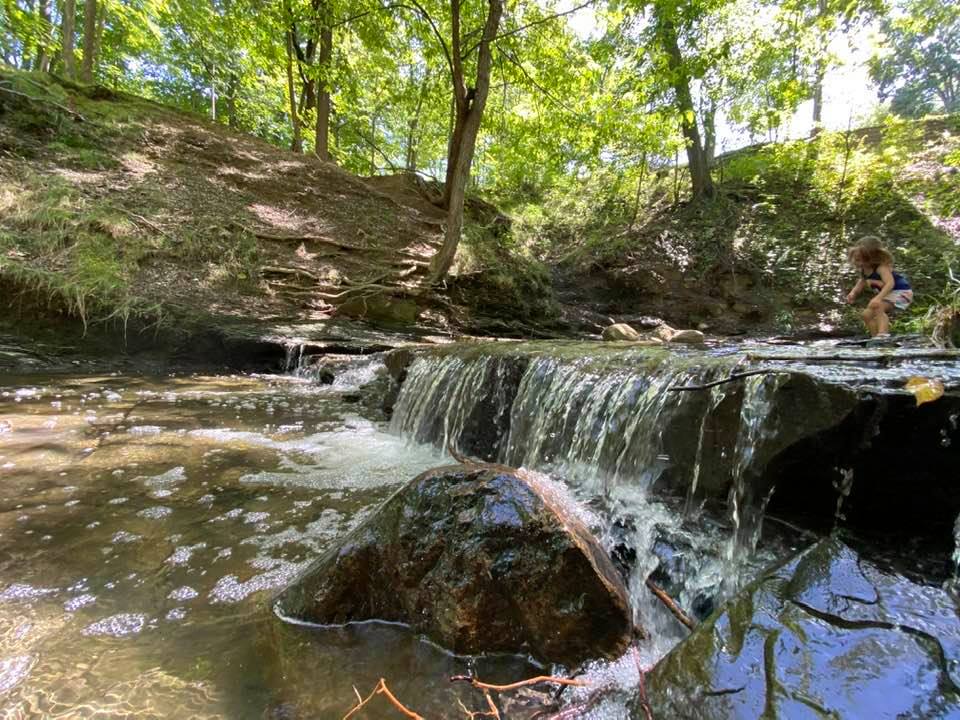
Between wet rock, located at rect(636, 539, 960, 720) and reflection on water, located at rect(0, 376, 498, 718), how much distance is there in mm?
660

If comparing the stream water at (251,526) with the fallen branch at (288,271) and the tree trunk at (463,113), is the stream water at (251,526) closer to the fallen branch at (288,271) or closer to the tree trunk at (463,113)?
the fallen branch at (288,271)

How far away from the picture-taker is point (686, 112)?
1026cm

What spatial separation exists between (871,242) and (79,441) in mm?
9083

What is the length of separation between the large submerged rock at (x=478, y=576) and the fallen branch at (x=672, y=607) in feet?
0.66

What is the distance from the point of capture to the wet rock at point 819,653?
4.37ft

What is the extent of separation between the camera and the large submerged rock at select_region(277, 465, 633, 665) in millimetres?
1854

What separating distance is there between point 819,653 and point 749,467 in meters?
1.27

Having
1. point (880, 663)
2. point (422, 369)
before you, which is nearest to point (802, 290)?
point (422, 369)

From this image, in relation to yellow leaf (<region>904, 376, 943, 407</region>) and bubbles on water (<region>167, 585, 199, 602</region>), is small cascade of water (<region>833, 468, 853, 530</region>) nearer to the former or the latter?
yellow leaf (<region>904, 376, 943, 407</region>)

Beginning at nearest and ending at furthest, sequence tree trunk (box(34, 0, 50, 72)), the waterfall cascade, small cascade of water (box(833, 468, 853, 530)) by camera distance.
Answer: the waterfall cascade, small cascade of water (box(833, 468, 853, 530)), tree trunk (box(34, 0, 50, 72))

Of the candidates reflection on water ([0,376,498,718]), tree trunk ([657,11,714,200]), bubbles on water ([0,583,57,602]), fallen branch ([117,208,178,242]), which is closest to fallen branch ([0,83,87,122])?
fallen branch ([117,208,178,242])

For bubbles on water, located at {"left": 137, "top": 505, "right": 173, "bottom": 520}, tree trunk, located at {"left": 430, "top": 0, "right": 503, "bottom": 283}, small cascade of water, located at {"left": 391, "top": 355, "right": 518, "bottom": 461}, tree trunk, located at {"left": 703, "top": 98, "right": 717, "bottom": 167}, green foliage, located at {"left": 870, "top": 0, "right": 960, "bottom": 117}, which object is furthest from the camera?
green foliage, located at {"left": 870, "top": 0, "right": 960, "bottom": 117}

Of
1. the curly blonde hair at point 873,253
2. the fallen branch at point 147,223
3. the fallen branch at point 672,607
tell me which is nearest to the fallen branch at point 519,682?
the fallen branch at point 672,607

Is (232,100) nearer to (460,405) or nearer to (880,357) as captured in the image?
(460,405)
